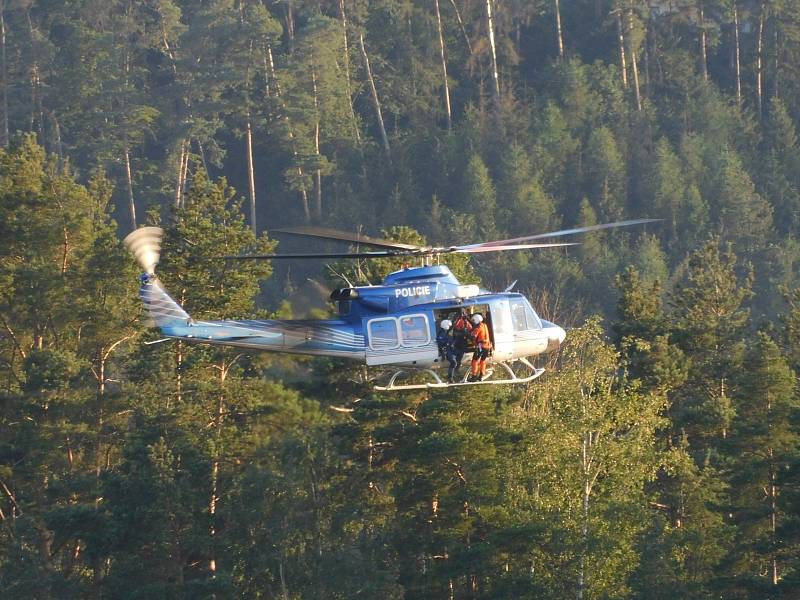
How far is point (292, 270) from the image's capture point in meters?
79.4

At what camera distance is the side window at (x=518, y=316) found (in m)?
24.3

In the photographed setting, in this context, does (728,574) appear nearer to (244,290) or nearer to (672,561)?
(672,561)

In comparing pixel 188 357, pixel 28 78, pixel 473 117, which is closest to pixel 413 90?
pixel 473 117

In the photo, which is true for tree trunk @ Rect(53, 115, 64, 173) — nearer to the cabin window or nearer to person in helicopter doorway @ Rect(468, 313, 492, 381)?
the cabin window

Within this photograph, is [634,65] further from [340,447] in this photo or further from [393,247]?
[393,247]

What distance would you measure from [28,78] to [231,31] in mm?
10797

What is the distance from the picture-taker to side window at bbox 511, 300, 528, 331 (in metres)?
24.3

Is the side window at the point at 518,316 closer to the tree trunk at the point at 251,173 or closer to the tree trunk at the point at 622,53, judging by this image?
the tree trunk at the point at 251,173

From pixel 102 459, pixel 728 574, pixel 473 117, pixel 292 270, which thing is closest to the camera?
pixel 728 574

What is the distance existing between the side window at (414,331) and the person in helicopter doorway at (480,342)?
0.70 metres

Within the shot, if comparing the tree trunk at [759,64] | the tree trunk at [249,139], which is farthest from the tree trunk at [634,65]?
the tree trunk at [249,139]

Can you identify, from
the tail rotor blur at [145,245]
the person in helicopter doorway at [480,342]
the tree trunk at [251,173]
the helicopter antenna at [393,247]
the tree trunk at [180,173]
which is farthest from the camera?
the tree trunk at [251,173]

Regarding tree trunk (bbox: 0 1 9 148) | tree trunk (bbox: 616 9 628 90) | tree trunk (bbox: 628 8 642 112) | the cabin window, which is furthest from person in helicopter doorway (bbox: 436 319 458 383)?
tree trunk (bbox: 628 8 642 112)

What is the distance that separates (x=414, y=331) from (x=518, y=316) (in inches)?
65.2
